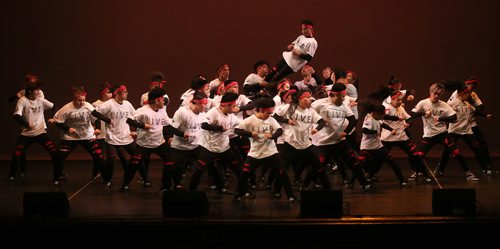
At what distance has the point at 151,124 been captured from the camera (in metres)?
10.7

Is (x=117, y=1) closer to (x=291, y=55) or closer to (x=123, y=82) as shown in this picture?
(x=123, y=82)

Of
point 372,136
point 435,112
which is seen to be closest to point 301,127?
point 372,136

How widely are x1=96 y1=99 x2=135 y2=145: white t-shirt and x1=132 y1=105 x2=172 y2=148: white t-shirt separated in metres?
0.43

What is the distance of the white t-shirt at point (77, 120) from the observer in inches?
440

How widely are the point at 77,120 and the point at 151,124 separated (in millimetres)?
1260

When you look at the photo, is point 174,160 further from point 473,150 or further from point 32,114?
point 473,150

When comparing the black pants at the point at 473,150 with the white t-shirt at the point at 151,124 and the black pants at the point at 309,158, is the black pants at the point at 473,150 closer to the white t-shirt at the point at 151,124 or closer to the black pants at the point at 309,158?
the black pants at the point at 309,158

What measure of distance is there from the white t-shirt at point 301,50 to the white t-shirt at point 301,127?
159cm

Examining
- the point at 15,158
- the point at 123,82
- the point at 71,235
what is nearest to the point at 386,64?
the point at 123,82

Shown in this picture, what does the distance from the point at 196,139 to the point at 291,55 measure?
2.31m

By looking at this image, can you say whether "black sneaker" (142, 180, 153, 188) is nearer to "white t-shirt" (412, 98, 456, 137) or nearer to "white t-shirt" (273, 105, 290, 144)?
"white t-shirt" (273, 105, 290, 144)

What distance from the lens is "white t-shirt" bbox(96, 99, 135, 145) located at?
11.1 metres

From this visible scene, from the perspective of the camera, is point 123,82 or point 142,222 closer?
point 142,222

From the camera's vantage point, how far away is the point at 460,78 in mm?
15141
